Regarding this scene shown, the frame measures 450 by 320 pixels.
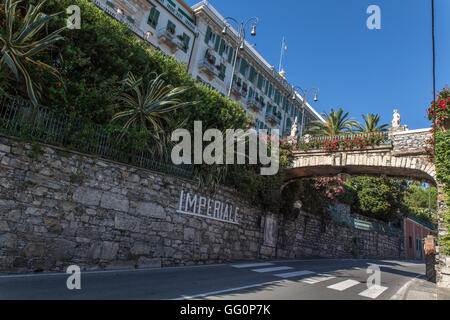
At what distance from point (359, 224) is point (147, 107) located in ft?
74.4

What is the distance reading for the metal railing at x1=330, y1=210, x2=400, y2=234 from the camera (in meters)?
23.2

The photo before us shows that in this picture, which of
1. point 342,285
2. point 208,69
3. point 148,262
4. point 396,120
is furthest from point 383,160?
point 208,69

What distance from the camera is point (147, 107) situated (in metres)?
9.62

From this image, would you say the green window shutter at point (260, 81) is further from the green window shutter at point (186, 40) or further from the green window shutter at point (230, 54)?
the green window shutter at point (186, 40)

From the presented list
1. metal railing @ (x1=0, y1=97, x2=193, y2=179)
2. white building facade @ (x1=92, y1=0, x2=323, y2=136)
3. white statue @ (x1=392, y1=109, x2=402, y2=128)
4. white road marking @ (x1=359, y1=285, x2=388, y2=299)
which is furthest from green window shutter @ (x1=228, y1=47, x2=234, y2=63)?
white road marking @ (x1=359, y1=285, x2=388, y2=299)

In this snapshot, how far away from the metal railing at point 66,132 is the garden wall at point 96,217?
0.89 ft

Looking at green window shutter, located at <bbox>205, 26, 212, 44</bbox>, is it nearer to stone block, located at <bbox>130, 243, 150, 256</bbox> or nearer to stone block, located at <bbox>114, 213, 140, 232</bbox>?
stone block, located at <bbox>114, 213, 140, 232</bbox>

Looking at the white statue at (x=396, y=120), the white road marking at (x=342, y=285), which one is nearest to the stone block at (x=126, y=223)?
the white road marking at (x=342, y=285)

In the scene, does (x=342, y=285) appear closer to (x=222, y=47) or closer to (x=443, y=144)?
(x=443, y=144)

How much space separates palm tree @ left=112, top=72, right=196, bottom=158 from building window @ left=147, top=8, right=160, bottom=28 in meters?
15.2

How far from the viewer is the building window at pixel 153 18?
22.6 m

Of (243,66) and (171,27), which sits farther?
(243,66)

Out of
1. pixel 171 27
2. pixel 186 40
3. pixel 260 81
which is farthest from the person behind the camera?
pixel 260 81
